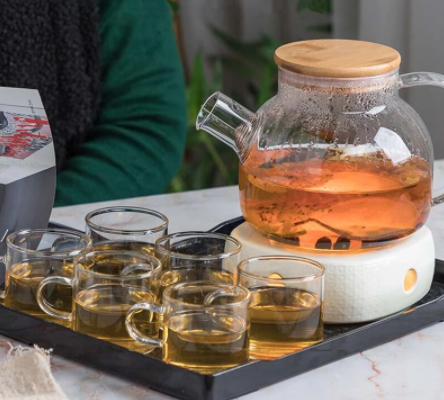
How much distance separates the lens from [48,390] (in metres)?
0.64

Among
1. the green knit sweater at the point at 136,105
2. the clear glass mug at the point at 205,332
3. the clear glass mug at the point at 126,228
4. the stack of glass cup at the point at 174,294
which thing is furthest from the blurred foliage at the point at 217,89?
the clear glass mug at the point at 205,332

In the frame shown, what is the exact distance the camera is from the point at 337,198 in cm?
79

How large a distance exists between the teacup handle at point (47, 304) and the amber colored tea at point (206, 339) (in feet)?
0.41

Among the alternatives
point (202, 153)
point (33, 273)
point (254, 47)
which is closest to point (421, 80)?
point (33, 273)

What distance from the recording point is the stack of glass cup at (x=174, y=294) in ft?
2.24

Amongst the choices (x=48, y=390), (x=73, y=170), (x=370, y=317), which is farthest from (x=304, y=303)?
(x=73, y=170)

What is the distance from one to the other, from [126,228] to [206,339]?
0.84ft

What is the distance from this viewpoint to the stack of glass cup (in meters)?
0.68

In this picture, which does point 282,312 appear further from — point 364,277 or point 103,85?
point 103,85

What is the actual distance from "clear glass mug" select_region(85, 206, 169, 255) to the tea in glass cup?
14cm

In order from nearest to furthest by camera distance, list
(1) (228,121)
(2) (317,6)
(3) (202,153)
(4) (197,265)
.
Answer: (4) (197,265) < (1) (228,121) < (2) (317,6) < (3) (202,153)

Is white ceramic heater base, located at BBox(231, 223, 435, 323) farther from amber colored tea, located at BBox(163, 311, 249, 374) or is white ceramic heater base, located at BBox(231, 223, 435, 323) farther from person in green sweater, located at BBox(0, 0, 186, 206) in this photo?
person in green sweater, located at BBox(0, 0, 186, 206)

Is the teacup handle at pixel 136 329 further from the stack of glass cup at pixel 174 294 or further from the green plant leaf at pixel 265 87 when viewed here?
the green plant leaf at pixel 265 87

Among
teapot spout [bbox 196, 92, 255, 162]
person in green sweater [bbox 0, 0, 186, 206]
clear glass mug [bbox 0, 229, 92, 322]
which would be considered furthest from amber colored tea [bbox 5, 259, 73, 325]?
person in green sweater [bbox 0, 0, 186, 206]
